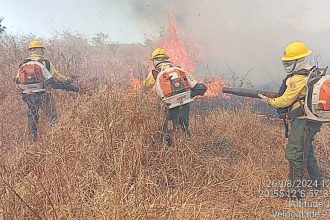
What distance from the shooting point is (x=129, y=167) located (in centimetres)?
A: 361

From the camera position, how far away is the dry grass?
2893 millimetres

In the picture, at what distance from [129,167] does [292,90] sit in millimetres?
2031

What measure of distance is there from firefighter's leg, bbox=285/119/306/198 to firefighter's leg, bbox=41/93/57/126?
361 cm

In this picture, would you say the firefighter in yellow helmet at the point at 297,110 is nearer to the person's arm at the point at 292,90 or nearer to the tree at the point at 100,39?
the person's arm at the point at 292,90

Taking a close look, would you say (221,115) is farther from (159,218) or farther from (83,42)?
(83,42)

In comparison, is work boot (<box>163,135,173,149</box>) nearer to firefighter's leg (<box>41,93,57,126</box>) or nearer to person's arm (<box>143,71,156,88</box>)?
person's arm (<box>143,71,156,88</box>)

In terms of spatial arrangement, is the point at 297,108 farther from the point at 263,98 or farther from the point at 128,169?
the point at 128,169

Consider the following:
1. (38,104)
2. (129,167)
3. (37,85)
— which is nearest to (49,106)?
(38,104)

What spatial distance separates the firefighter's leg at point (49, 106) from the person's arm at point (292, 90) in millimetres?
3523

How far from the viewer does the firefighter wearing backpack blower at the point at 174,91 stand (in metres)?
4.91

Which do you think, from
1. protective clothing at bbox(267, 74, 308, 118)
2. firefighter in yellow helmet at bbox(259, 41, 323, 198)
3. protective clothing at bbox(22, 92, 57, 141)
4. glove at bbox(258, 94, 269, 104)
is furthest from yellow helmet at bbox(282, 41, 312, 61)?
protective clothing at bbox(22, 92, 57, 141)

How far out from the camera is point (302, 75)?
3867 millimetres

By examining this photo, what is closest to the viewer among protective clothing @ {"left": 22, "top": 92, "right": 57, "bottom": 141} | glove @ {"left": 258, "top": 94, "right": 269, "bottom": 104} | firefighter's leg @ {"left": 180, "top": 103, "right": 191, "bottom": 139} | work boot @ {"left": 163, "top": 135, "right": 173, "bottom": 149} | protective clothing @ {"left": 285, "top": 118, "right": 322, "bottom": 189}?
protective clothing @ {"left": 285, "top": 118, "right": 322, "bottom": 189}

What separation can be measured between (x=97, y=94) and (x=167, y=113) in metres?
1.09
